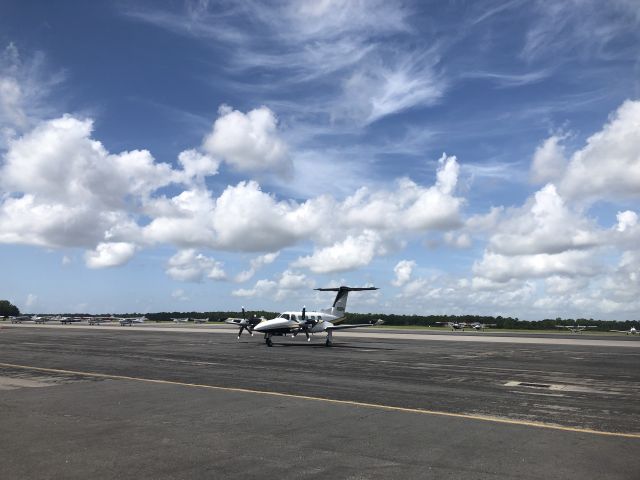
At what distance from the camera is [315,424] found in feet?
43.3

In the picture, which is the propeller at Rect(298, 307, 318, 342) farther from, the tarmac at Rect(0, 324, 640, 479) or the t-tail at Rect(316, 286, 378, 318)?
the tarmac at Rect(0, 324, 640, 479)

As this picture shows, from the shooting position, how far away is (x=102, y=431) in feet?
40.0

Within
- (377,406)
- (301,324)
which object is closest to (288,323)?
(301,324)

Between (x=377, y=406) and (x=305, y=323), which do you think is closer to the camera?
(x=377, y=406)

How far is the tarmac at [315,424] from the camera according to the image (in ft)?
30.9

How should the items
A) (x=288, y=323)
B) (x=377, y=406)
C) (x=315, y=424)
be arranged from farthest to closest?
1. (x=288, y=323)
2. (x=377, y=406)
3. (x=315, y=424)

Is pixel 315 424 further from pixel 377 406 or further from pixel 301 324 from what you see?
pixel 301 324

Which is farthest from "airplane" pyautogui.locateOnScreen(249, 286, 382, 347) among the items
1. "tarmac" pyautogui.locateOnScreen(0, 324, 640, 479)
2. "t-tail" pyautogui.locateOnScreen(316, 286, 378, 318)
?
"tarmac" pyautogui.locateOnScreen(0, 324, 640, 479)

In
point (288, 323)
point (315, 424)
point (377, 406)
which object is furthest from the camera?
point (288, 323)

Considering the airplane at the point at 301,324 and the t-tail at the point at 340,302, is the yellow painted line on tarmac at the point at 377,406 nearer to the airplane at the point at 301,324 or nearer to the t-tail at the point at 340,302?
the airplane at the point at 301,324

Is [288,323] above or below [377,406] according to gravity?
above

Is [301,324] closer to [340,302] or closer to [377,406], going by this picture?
Answer: [340,302]

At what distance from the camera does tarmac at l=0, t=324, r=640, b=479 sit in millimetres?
9422

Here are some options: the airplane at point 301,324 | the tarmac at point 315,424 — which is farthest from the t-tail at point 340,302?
the tarmac at point 315,424
